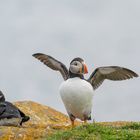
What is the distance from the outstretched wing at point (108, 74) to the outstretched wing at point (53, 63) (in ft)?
2.49

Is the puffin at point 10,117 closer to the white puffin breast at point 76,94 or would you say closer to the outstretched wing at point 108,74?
the white puffin breast at point 76,94

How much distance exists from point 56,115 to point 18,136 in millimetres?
8992

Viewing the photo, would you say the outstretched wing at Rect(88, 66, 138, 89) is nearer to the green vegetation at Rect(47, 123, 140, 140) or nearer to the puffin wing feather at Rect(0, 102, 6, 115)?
the puffin wing feather at Rect(0, 102, 6, 115)

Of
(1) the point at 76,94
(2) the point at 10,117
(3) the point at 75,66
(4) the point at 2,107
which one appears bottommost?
(2) the point at 10,117

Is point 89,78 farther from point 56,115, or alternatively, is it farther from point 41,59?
point 56,115

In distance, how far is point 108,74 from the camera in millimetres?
19234

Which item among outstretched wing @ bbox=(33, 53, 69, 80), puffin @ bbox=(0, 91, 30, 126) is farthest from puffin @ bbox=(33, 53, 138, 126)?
puffin @ bbox=(0, 91, 30, 126)

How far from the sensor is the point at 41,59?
65.6 ft

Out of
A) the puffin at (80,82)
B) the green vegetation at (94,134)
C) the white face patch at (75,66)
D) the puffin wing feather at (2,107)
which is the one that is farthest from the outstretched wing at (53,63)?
the green vegetation at (94,134)

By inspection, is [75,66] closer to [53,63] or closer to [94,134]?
[53,63]

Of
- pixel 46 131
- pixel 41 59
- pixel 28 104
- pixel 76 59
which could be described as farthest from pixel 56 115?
pixel 46 131

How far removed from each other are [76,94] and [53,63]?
251 centimetres

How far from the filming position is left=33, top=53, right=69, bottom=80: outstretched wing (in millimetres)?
18891

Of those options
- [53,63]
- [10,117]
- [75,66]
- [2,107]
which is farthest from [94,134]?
[53,63]
